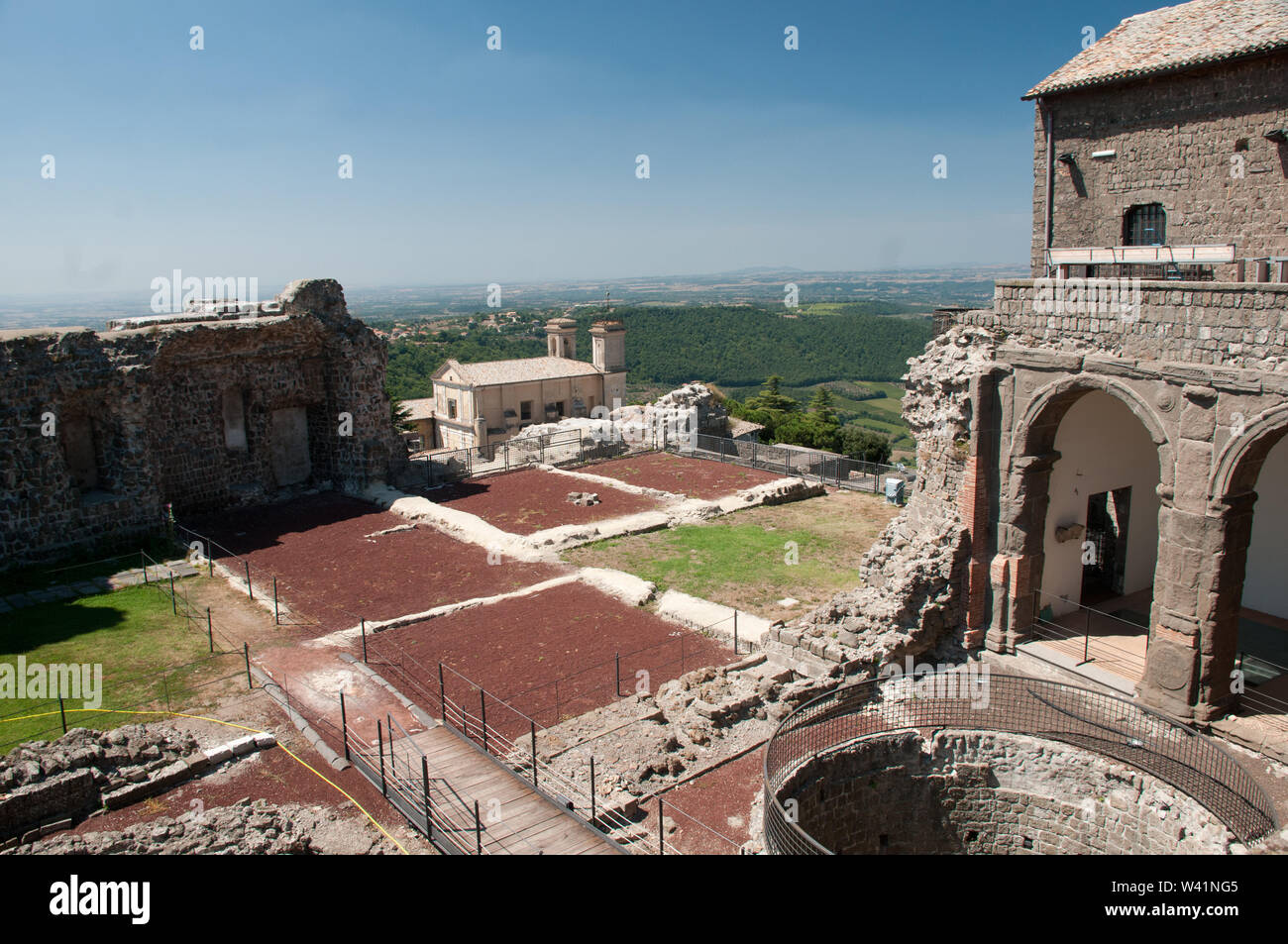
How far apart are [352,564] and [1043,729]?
1492 centimetres

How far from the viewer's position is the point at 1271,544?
50.6 ft

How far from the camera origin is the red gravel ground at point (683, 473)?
2761 cm

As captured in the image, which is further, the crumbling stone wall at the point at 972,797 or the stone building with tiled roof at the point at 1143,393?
the stone building with tiled roof at the point at 1143,393

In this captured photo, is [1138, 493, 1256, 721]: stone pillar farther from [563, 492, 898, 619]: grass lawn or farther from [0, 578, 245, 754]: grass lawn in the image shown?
[0, 578, 245, 754]: grass lawn

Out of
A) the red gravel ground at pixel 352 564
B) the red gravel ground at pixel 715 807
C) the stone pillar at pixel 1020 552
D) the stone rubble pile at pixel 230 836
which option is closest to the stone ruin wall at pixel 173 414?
the red gravel ground at pixel 352 564

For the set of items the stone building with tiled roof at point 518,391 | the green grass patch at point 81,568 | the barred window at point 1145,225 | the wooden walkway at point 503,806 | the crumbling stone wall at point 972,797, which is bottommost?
the crumbling stone wall at point 972,797

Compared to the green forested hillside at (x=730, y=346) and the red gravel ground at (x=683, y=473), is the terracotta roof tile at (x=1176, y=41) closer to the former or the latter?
the red gravel ground at (x=683, y=473)

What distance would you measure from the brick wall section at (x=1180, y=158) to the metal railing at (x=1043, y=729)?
33.7 feet

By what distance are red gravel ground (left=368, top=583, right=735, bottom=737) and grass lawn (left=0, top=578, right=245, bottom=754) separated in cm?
303

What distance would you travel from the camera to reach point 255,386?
985 inches

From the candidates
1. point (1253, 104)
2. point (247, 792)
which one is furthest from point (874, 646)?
point (1253, 104)

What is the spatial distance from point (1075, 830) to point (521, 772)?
7.19 m

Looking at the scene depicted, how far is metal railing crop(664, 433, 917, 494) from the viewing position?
28.4m

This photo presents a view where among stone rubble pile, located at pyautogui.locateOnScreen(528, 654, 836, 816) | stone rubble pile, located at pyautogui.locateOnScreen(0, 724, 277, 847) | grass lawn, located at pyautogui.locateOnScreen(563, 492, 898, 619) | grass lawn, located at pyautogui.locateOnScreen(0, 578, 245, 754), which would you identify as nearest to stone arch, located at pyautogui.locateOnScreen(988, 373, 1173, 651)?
stone rubble pile, located at pyautogui.locateOnScreen(528, 654, 836, 816)
